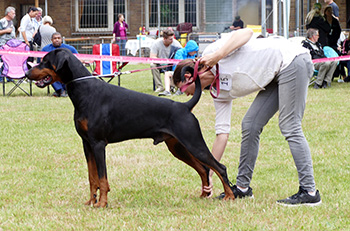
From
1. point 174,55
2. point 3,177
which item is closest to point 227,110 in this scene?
point 3,177

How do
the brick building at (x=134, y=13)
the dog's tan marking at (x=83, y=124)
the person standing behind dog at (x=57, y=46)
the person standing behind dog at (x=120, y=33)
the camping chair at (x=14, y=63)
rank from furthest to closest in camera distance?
the brick building at (x=134, y=13)
the person standing behind dog at (x=120, y=33)
the camping chair at (x=14, y=63)
the person standing behind dog at (x=57, y=46)
the dog's tan marking at (x=83, y=124)

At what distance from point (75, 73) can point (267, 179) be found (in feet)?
6.91

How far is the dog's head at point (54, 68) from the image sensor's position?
4.09 m

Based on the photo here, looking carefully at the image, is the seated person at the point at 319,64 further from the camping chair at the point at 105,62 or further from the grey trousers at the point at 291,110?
the grey trousers at the point at 291,110

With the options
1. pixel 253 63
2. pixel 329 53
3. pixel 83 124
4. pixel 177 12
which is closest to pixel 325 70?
pixel 329 53

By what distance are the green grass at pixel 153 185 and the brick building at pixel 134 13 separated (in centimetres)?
1837

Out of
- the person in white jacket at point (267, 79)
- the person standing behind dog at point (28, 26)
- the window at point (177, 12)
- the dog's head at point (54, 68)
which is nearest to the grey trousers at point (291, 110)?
the person in white jacket at point (267, 79)

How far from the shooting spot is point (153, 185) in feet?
16.5

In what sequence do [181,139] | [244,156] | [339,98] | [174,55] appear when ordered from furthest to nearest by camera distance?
[174,55] < [339,98] < [244,156] < [181,139]

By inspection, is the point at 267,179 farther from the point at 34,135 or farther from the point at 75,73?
the point at 34,135

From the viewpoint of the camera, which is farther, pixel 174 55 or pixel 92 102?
pixel 174 55

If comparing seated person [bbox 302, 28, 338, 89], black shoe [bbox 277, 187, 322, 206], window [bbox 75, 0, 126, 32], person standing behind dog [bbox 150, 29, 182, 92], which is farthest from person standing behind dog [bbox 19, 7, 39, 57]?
window [bbox 75, 0, 126, 32]

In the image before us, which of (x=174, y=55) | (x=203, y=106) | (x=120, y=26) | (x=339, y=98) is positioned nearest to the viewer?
(x=203, y=106)

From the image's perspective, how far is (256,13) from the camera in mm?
25344
